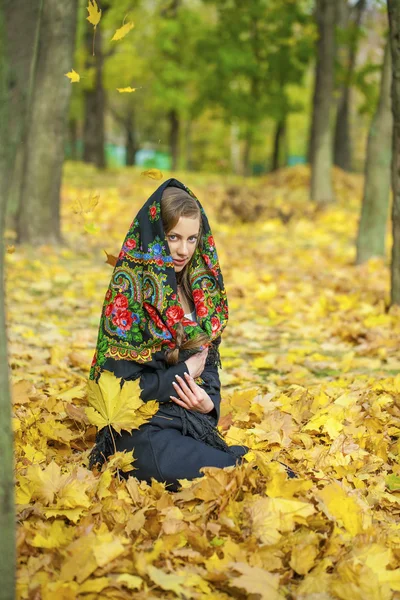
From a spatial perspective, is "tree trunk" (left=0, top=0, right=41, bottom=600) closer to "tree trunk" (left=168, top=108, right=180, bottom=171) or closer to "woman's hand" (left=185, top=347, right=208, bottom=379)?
"woman's hand" (left=185, top=347, right=208, bottom=379)

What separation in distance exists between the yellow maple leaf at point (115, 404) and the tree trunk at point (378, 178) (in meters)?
5.80

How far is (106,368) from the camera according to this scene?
286cm

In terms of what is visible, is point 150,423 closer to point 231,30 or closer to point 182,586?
point 182,586

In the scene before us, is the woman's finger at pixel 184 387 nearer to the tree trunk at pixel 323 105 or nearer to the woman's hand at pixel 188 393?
the woman's hand at pixel 188 393

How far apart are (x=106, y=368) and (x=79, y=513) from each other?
0.63m

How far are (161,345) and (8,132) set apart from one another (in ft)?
4.34

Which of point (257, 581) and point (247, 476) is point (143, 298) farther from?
point (257, 581)

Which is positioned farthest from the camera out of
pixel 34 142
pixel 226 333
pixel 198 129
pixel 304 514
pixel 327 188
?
pixel 198 129

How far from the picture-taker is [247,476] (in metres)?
2.59

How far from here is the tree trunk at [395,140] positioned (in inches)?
200

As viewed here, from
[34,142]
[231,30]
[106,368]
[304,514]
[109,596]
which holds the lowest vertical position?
[109,596]

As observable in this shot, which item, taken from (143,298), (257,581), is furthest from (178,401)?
(257,581)

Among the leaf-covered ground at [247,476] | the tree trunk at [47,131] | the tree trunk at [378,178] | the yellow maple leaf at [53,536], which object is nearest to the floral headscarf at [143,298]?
the leaf-covered ground at [247,476]

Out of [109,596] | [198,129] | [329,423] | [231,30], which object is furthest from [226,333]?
[198,129]
